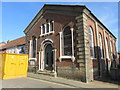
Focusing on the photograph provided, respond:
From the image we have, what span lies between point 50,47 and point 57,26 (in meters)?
2.81

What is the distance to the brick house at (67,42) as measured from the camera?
8711 millimetres

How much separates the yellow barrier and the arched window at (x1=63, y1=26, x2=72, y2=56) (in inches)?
165

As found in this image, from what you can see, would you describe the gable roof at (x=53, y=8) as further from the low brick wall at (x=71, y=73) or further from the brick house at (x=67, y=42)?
the low brick wall at (x=71, y=73)

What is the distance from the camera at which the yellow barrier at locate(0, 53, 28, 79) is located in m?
6.62

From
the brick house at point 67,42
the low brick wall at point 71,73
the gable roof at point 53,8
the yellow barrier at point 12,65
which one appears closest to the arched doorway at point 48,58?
the brick house at point 67,42

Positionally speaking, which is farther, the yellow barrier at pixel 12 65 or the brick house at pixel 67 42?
the brick house at pixel 67 42

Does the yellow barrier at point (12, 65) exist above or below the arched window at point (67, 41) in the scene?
below

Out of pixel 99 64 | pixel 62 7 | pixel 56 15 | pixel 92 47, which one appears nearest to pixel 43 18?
pixel 56 15

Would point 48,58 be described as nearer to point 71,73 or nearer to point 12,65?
point 71,73

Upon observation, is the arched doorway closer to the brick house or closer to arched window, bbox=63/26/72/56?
the brick house

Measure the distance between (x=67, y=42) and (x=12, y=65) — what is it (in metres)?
5.60

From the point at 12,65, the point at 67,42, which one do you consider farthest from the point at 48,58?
the point at 12,65

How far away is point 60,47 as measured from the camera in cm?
1027

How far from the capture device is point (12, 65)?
702 centimetres
